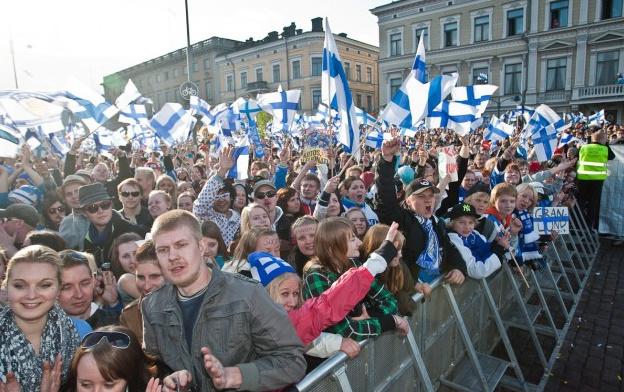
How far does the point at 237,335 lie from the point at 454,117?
306 inches

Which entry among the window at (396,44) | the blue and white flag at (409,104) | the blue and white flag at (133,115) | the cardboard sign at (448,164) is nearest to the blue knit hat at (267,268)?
the cardboard sign at (448,164)

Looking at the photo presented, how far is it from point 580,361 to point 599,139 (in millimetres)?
5856

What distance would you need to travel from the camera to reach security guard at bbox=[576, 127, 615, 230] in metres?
8.50

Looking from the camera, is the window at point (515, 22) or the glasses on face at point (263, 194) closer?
the glasses on face at point (263, 194)

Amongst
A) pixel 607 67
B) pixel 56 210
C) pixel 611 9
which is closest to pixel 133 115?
pixel 56 210

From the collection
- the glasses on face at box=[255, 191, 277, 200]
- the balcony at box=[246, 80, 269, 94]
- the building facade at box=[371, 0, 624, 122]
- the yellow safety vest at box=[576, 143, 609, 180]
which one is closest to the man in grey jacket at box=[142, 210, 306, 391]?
the glasses on face at box=[255, 191, 277, 200]

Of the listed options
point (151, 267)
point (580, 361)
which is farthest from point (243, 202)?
point (580, 361)

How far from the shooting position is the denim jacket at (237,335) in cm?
188

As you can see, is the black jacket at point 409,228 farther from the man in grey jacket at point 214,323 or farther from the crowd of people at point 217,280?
the man in grey jacket at point 214,323

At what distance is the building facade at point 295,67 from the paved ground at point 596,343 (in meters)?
47.1

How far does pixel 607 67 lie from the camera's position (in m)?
34.3

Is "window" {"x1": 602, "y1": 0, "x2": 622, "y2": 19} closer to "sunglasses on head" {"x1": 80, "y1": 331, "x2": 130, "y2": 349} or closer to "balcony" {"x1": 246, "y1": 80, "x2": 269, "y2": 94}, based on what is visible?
"balcony" {"x1": 246, "y1": 80, "x2": 269, "y2": 94}

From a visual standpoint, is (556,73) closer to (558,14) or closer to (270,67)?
(558,14)

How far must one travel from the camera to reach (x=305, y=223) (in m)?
A: 3.66
